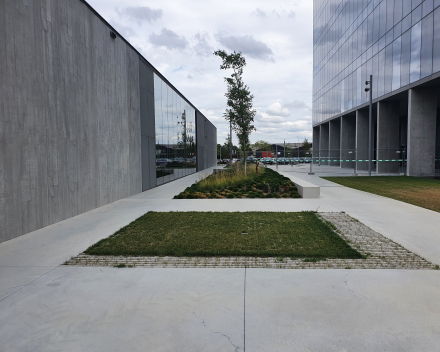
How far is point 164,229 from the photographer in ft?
22.6

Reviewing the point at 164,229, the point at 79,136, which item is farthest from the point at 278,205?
the point at 79,136

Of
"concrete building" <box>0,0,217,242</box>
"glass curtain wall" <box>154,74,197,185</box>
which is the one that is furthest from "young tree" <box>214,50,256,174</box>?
"concrete building" <box>0,0,217,242</box>

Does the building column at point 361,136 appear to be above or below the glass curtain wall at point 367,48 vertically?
below

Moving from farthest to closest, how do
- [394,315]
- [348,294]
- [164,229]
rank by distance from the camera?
1. [164,229]
2. [348,294]
3. [394,315]

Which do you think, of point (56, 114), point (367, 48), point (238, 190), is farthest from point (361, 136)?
point (56, 114)

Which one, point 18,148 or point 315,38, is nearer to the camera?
point 18,148

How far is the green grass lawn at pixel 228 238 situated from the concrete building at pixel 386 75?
1900 cm

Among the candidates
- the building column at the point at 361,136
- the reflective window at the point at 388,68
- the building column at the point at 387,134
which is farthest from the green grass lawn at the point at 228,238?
the building column at the point at 361,136

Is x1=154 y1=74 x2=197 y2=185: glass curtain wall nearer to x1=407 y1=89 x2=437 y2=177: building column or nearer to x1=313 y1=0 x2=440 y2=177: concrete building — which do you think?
x1=313 y1=0 x2=440 y2=177: concrete building

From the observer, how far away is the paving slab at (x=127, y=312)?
2795 millimetres

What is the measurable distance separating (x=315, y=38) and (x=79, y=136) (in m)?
48.7

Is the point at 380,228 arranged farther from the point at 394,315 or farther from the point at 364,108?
the point at 364,108

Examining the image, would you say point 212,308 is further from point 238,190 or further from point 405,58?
point 405,58

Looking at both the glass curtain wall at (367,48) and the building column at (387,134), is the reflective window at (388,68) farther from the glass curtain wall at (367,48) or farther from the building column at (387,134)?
the building column at (387,134)
